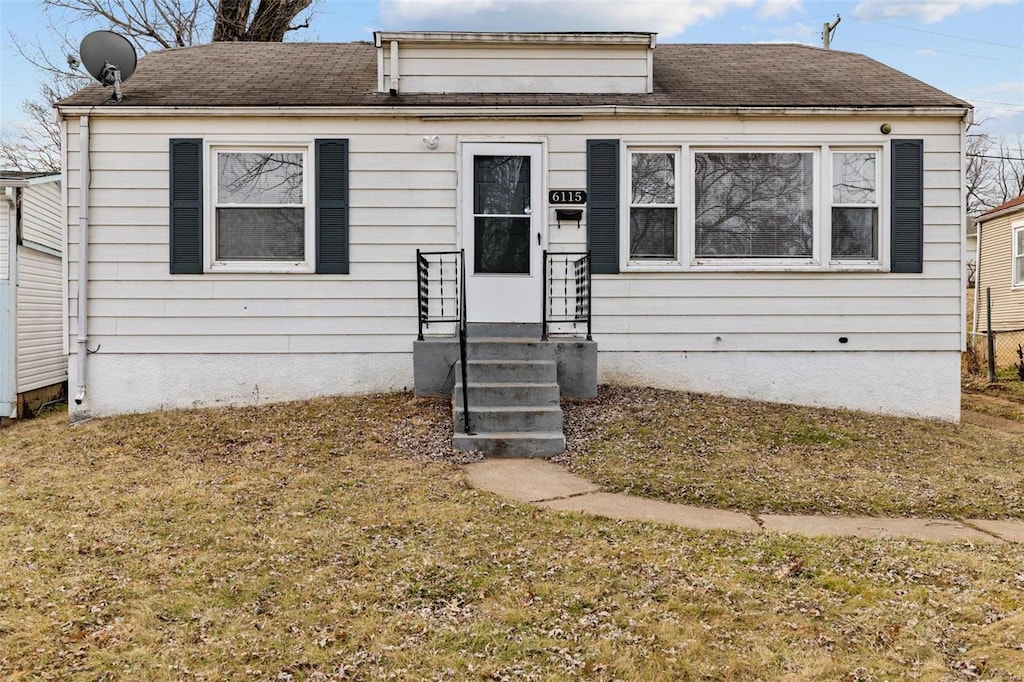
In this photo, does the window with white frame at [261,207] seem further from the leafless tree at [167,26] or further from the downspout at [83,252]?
the leafless tree at [167,26]

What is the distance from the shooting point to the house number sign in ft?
23.5

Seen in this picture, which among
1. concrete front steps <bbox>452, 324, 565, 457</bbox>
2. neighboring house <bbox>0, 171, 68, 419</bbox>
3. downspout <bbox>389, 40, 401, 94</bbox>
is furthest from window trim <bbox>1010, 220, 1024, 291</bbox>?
neighboring house <bbox>0, 171, 68, 419</bbox>

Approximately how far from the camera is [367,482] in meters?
4.77

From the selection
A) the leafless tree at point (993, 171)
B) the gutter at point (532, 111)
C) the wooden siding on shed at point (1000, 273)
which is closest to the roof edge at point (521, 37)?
the gutter at point (532, 111)

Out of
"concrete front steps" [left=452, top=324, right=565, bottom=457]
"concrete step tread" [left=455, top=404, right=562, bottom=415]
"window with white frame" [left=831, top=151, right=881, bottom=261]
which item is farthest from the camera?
"window with white frame" [left=831, top=151, right=881, bottom=261]

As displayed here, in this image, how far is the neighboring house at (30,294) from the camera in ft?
28.9

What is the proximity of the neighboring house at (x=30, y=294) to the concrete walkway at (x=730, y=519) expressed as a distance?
7.59 meters

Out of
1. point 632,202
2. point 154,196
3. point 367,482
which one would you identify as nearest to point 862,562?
point 367,482

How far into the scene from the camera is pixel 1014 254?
1498 centimetres

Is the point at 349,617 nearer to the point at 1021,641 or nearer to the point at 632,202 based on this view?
the point at 1021,641

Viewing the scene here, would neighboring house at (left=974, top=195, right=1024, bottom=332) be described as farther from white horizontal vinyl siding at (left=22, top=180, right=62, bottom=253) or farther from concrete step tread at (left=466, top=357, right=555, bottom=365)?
white horizontal vinyl siding at (left=22, top=180, right=62, bottom=253)

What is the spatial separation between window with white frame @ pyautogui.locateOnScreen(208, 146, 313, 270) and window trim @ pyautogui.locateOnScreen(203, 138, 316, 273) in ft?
0.03

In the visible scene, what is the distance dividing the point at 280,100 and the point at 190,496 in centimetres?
443

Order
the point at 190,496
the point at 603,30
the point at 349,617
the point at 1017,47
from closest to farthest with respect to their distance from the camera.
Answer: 1. the point at 349,617
2. the point at 190,496
3. the point at 603,30
4. the point at 1017,47
